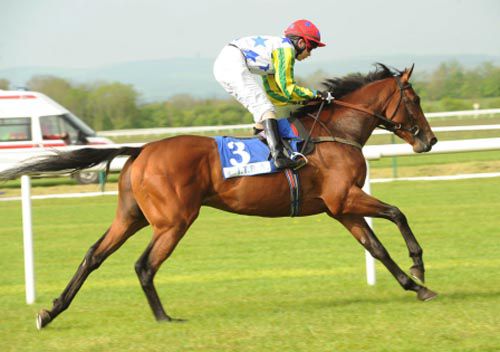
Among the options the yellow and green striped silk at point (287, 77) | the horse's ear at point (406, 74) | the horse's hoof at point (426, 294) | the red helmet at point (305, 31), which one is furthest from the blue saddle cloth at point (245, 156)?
the horse's hoof at point (426, 294)

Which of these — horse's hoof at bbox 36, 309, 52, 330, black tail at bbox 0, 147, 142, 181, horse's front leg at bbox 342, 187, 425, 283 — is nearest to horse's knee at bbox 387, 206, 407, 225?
horse's front leg at bbox 342, 187, 425, 283

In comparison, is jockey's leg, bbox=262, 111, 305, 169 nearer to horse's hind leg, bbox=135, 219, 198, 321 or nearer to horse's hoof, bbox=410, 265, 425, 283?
horse's hind leg, bbox=135, 219, 198, 321

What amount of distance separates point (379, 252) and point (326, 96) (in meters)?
1.21

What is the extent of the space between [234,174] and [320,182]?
2.07 feet

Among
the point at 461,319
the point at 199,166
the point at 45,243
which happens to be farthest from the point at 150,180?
the point at 45,243

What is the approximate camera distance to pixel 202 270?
806 centimetres

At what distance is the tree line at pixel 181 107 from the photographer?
3775 centimetres

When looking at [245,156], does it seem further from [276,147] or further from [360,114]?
[360,114]

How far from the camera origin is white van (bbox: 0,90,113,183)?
21.1 meters

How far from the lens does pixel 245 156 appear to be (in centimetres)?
606

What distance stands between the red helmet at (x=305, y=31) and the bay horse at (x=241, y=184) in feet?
1.66

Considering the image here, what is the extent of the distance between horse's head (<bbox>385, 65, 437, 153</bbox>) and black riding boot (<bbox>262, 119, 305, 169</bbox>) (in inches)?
40.5

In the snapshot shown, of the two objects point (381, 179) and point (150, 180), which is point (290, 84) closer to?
point (150, 180)

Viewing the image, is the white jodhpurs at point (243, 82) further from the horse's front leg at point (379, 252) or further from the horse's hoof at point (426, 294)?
the horse's hoof at point (426, 294)
